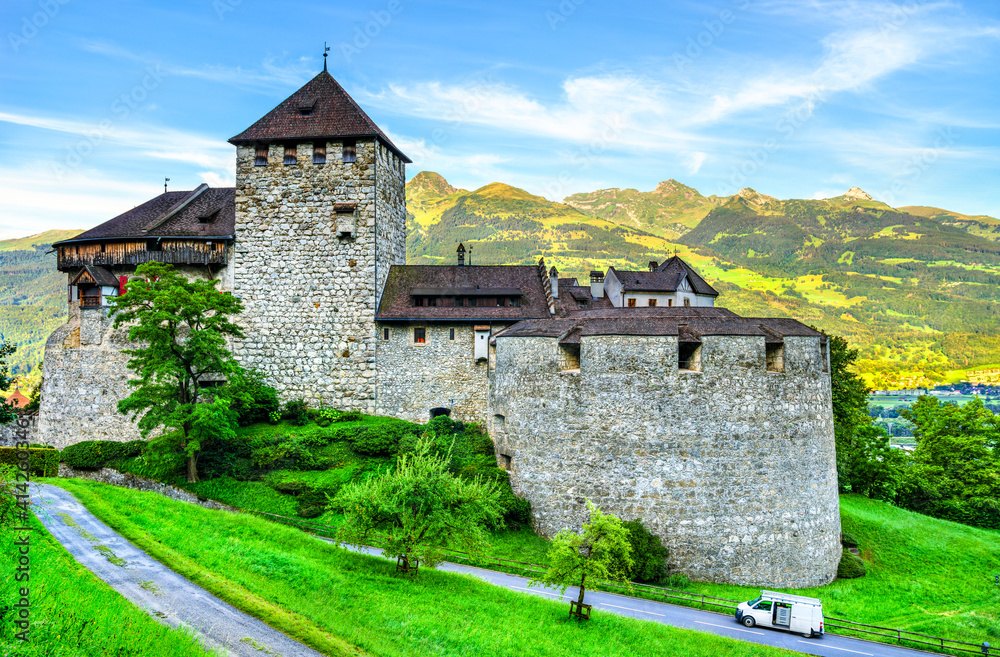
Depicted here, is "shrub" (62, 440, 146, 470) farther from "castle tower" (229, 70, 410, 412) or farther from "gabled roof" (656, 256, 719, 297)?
"gabled roof" (656, 256, 719, 297)

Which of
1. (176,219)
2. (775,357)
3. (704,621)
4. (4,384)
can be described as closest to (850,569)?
(775,357)

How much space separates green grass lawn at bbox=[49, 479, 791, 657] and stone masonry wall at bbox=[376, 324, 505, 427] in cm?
1378

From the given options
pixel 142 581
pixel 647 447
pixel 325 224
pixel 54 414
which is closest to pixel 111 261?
pixel 54 414

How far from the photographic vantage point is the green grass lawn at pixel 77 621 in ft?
39.7

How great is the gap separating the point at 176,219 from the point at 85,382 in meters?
11.8

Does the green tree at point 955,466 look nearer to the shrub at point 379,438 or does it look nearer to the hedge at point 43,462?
the shrub at point 379,438

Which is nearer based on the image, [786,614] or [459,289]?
[786,614]

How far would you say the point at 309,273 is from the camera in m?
39.4

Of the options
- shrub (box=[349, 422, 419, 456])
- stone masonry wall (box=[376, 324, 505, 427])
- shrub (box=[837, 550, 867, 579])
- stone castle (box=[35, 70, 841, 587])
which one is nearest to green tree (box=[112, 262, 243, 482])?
stone castle (box=[35, 70, 841, 587])

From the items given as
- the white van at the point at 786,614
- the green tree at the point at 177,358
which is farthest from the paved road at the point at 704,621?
the green tree at the point at 177,358

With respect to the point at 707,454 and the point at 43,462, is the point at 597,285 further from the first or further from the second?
the point at 43,462

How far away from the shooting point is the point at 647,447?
94.1ft

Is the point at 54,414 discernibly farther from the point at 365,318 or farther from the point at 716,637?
the point at 716,637

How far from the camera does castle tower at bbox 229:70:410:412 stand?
39.0 metres
